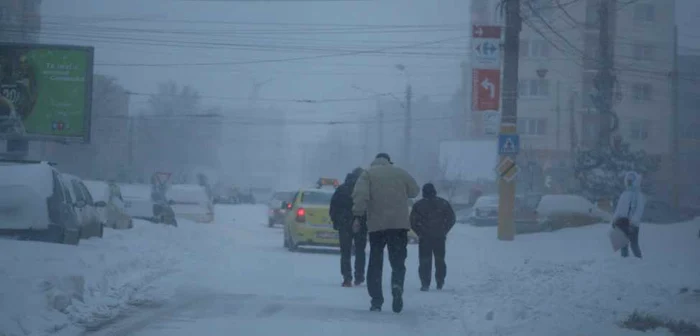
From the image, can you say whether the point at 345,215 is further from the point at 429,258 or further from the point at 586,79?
the point at 586,79

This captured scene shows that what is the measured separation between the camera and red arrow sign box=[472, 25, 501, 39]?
82.1ft

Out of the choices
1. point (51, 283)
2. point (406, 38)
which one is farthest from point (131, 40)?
point (51, 283)

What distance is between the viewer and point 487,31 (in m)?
25.1

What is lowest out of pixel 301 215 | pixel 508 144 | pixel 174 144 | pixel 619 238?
pixel 619 238

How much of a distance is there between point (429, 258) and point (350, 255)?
1267 millimetres

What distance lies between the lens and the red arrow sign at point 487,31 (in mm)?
25016

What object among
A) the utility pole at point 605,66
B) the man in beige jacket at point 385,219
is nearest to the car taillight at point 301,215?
the man in beige jacket at point 385,219

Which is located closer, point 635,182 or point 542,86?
point 635,182

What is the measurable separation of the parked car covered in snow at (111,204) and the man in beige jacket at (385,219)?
1627cm

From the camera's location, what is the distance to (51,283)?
10.7 m

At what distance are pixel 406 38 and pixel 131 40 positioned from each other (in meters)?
16.1

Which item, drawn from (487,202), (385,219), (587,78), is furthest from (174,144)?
(385,219)

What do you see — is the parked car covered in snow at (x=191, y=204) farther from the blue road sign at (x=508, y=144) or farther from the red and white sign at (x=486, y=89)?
the blue road sign at (x=508, y=144)

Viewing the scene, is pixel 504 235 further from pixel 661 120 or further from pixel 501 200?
pixel 661 120
